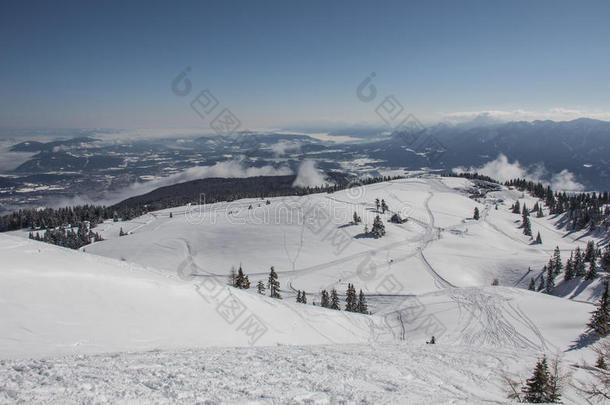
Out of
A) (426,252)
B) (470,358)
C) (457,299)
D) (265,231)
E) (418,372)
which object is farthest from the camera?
(265,231)

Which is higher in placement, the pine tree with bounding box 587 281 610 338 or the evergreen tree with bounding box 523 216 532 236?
the pine tree with bounding box 587 281 610 338

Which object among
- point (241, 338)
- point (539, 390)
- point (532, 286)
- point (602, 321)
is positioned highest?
point (539, 390)

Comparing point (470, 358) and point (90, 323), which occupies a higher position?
point (90, 323)

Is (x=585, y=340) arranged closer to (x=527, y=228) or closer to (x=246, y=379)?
(x=246, y=379)

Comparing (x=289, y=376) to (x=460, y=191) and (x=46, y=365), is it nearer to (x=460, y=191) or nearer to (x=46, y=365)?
(x=46, y=365)

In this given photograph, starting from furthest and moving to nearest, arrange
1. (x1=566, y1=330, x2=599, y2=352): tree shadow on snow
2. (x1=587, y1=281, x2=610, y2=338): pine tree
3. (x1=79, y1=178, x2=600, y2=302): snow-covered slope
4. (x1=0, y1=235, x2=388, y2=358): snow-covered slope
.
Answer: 1. (x1=79, y1=178, x2=600, y2=302): snow-covered slope
2. (x1=566, y1=330, x2=599, y2=352): tree shadow on snow
3. (x1=587, y1=281, x2=610, y2=338): pine tree
4. (x1=0, y1=235, x2=388, y2=358): snow-covered slope

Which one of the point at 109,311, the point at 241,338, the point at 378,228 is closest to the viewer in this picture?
the point at 109,311

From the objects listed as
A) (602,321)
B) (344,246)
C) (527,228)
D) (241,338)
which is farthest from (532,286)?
(241,338)

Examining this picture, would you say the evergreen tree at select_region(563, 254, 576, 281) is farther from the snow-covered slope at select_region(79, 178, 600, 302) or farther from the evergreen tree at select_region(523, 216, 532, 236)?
the evergreen tree at select_region(523, 216, 532, 236)

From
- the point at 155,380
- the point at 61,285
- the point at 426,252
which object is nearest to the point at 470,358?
the point at 155,380

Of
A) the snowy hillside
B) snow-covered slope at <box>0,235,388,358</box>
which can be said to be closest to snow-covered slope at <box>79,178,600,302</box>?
the snowy hillside

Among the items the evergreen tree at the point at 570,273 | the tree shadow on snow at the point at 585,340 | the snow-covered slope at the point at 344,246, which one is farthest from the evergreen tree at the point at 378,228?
the tree shadow on snow at the point at 585,340
